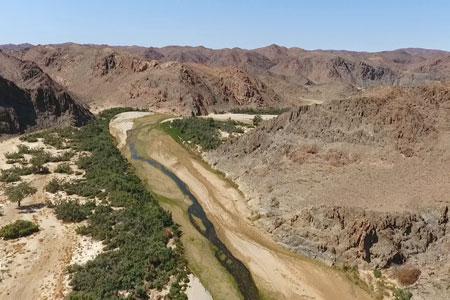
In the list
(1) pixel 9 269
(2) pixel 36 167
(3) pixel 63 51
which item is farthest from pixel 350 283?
(3) pixel 63 51

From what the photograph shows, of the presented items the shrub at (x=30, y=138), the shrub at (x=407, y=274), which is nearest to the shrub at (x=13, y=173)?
the shrub at (x=30, y=138)

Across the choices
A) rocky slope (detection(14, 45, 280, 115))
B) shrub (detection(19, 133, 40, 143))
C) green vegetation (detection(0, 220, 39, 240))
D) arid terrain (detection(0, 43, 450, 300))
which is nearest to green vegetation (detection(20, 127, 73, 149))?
shrub (detection(19, 133, 40, 143))

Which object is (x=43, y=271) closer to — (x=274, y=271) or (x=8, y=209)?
(x=8, y=209)

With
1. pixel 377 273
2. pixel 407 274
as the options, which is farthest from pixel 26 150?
pixel 407 274

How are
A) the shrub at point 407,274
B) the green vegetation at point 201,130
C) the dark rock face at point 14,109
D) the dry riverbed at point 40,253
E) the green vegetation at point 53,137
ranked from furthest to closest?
1. the dark rock face at point 14,109
2. the green vegetation at point 201,130
3. the green vegetation at point 53,137
4. the shrub at point 407,274
5. the dry riverbed at point 40,253

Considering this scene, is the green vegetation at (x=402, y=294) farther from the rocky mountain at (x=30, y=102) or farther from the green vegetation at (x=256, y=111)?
the green vegetation at (x=256, y=111)

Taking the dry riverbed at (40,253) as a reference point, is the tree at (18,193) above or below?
above

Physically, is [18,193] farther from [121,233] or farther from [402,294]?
[402,294]

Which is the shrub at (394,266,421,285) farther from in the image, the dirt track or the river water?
the river water
